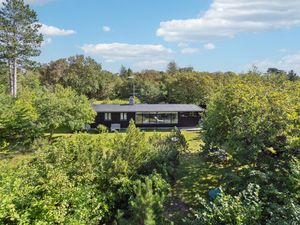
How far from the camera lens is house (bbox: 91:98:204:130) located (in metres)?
28.9

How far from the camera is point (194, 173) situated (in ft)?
49.6

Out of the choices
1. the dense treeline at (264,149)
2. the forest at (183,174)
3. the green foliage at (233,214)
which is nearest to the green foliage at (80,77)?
the forest at (183,174)

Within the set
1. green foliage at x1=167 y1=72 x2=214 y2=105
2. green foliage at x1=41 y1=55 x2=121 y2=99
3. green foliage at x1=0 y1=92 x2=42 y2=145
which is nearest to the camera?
green foliage at x1=0 y1=92 x2=42 y2=145

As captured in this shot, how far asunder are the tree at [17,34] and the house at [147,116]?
1000cm

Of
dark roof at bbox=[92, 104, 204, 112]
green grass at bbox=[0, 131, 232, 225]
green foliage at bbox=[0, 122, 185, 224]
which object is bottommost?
green grass at bbox=[0, 131, 232, 225]

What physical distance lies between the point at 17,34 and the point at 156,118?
17.5 meters

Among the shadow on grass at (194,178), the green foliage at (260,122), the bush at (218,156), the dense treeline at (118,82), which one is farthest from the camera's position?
the dense treeline at (118,82)

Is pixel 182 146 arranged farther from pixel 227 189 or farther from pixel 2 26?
pixel 2 26

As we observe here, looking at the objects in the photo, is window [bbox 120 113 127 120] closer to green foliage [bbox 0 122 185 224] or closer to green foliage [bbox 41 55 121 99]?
green foliage [bbox 0 122 185 224]

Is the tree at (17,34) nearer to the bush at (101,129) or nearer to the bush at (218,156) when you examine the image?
the bush at (101,129)

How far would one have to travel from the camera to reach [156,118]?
29766mm

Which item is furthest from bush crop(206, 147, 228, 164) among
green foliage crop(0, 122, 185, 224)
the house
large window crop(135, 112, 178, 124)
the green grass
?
large window crop(135, 112, 178, 124)

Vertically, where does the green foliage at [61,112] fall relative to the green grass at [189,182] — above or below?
above

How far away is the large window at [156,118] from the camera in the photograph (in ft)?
97.3
